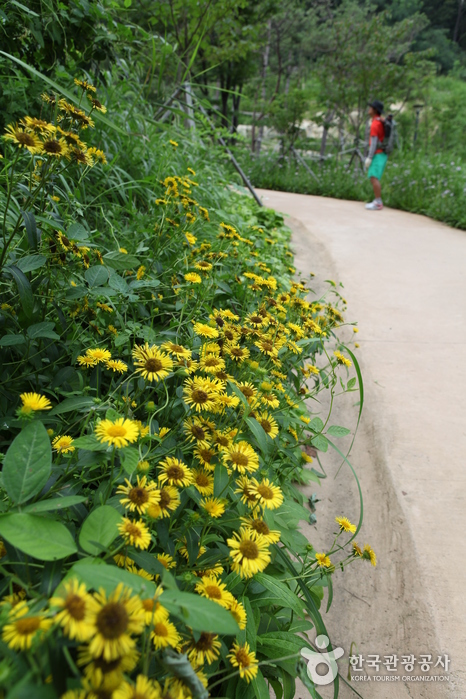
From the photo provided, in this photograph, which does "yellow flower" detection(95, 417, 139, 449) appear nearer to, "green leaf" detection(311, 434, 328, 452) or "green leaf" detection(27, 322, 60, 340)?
"green leaf" detection(27, 322, 60, 340)

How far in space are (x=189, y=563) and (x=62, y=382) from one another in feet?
2.05

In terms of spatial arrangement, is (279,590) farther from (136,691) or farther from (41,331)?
(41,331)

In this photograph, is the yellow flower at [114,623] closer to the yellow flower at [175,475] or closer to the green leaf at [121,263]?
the yellow flower at [175,475]

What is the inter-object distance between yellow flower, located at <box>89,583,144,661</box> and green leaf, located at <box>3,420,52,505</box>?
25cm

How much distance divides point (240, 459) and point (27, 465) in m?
0.45

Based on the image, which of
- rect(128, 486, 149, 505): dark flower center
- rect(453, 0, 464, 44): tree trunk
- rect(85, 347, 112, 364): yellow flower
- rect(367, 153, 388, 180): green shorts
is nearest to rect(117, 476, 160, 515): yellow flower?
rect(128, 486, 149, 505): dark flower center

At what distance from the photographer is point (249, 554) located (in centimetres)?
84

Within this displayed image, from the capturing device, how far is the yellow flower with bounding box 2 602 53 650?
0.51 metres

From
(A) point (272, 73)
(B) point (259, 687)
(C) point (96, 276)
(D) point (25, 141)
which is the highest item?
(A) point (272, 73)

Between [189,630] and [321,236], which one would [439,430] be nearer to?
[189,630]

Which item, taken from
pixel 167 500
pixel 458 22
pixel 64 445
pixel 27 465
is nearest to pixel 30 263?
pixel 64 445

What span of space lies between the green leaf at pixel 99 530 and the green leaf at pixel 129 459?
4.4 inches

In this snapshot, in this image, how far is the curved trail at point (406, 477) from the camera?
4.74ft

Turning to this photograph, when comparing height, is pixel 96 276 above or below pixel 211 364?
above
